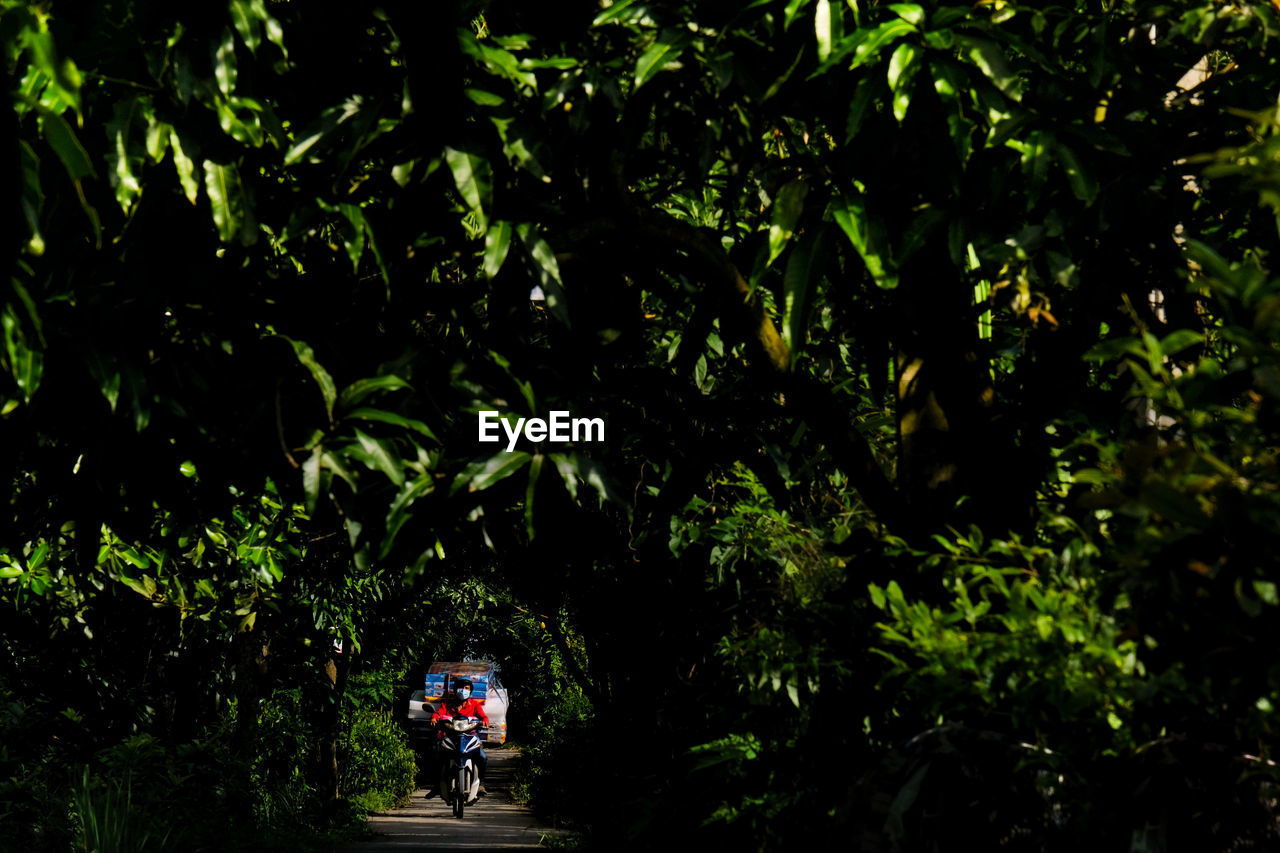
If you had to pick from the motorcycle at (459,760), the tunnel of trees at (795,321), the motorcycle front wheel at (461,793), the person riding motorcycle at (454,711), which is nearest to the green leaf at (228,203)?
the tunnel of trees at (795,321)

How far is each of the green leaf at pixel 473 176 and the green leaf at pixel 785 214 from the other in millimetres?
909

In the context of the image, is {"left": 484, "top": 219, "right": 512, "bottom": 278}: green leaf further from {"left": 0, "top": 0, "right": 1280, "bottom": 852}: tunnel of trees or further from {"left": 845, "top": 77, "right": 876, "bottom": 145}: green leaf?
{"left": 845, "top": 77, "right": 876, "bottom": 145}: green leaf

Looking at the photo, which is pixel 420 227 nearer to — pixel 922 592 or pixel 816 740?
pixel 922 592

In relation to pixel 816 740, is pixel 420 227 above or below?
above

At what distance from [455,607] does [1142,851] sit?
2259 centimetres

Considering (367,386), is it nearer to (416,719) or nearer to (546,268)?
(546,268)

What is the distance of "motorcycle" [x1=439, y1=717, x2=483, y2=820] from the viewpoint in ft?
71.7

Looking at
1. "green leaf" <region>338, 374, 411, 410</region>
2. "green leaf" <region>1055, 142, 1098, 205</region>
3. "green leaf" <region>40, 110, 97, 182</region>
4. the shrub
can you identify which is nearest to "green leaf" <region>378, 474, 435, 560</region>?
"green leaf" <region>338, 374, 411, 410</region>

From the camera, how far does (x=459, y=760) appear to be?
2261cm

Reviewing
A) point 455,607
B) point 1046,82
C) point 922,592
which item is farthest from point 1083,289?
point 455,607

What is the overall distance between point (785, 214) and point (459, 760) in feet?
66.0

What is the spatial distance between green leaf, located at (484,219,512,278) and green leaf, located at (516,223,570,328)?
0.18ft

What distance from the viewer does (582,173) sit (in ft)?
16.2

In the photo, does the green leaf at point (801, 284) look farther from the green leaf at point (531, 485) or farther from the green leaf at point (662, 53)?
the green leaf at point (531, 485)
